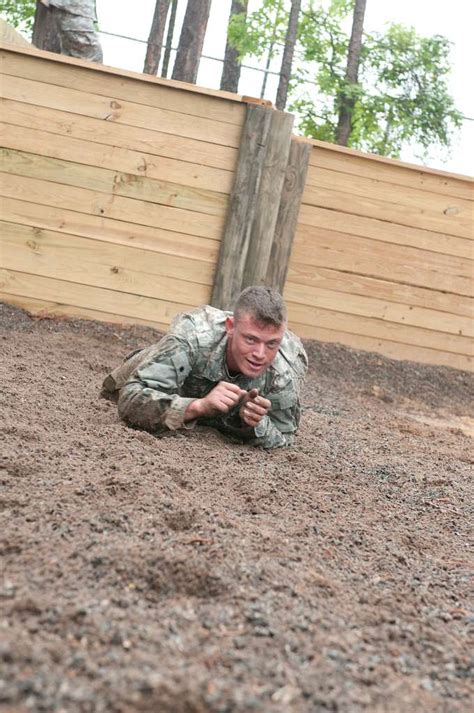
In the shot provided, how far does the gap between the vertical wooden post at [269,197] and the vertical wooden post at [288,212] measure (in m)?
0.09

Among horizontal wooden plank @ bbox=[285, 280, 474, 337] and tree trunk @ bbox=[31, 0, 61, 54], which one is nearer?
horizontal wooden plank @ bbox=[285, 280, 474, 337]

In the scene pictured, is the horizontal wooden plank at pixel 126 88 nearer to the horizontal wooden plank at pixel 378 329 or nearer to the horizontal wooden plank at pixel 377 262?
the horizontal wooden plank at pixel 377 262

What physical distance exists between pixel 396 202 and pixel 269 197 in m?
1.17

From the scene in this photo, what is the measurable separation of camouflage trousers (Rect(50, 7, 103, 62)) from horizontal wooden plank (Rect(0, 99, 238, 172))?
1.48 m

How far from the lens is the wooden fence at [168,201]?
22.5 feet

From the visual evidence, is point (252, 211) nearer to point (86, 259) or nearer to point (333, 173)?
point (333, 173)

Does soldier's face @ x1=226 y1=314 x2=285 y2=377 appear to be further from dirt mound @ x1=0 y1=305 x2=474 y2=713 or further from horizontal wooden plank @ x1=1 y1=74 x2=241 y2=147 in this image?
horizontal wooden plank @ x1=1 y1=74 x2=241 y2=147

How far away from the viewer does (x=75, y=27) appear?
8.01 meters

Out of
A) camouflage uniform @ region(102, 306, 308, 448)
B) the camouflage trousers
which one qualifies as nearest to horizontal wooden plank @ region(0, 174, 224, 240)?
the camouflage trousers

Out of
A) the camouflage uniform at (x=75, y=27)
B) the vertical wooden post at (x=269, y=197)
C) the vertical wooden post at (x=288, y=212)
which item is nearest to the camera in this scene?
the vertical wooden post at (x=269, y=197)

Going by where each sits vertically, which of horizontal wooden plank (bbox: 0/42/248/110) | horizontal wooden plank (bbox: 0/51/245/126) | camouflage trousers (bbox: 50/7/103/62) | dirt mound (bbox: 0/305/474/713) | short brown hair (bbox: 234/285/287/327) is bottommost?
dirt mound (bbox: 0/305/474/713)

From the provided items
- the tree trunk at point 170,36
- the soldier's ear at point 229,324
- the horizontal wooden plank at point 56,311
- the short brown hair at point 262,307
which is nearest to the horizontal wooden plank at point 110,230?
the horizontal wooden plank at point 56,311

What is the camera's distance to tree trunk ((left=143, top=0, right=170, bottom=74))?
1551 cm

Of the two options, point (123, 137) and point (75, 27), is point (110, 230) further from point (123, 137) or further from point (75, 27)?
point (75, 27)
